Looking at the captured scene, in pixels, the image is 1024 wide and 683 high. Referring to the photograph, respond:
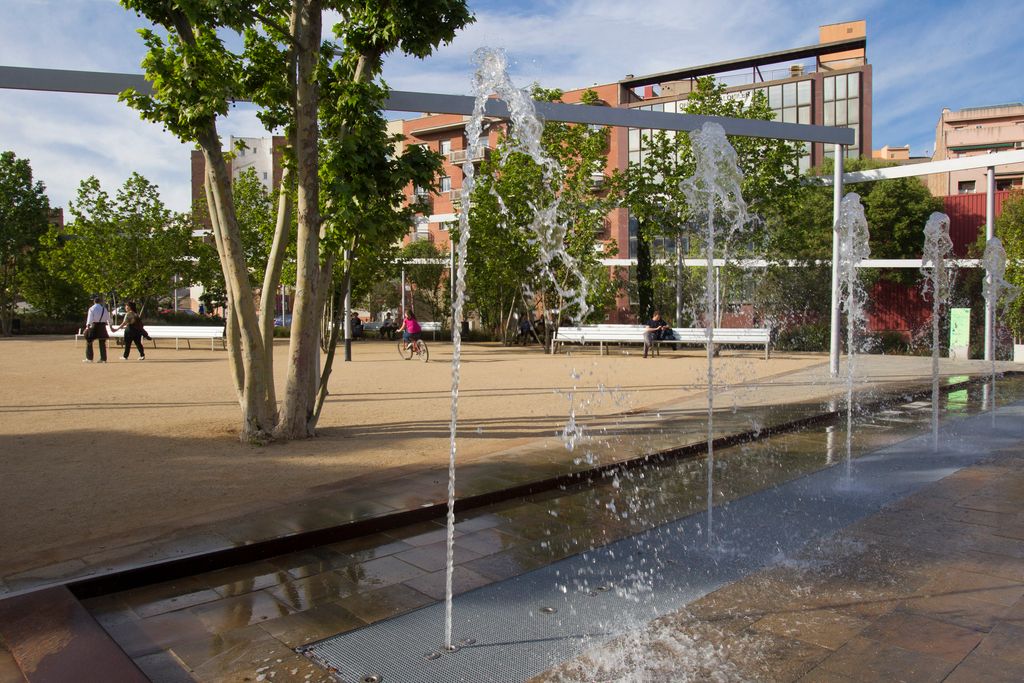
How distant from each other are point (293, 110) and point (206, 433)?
150 inches

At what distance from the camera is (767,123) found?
36.7ft

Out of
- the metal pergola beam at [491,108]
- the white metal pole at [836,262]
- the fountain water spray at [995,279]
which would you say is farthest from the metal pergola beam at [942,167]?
the metal pergola beam at [491,108]

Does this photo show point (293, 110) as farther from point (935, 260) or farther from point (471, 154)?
point (935, 260)

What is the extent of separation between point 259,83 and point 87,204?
28.3 m

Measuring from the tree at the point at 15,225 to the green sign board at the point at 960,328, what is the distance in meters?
38.9

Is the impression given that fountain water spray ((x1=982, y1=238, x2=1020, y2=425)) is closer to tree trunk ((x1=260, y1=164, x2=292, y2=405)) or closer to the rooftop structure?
tree trunk ((x1=260, y1=164, x2=292, y2=405))

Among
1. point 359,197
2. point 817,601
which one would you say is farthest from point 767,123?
point 817,601

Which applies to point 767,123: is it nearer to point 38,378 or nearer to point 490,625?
point 490,625

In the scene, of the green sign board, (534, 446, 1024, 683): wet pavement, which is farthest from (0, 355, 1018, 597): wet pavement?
the green sign board

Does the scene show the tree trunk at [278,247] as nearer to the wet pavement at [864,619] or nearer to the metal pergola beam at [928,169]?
the wet pavement at [864,619]

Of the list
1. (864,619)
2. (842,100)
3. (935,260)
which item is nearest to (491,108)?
(935,260)

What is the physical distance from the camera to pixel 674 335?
75.0 feet

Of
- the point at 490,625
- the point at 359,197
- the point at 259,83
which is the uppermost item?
the point at 259,83

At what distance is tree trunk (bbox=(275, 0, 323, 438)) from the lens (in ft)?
25.6
